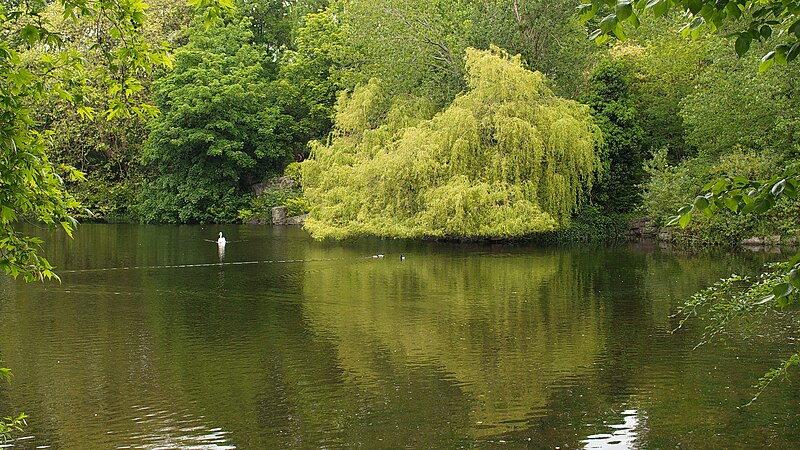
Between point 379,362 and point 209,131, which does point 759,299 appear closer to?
point 379,362

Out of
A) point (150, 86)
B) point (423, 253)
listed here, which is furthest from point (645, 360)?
point (150, 86)

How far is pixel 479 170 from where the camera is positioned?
25422 millimetres

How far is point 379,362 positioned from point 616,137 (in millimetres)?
19972

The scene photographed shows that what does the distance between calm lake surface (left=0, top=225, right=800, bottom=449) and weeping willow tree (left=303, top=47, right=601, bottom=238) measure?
13.8ft

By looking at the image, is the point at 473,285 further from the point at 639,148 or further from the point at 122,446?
the point at 639,148

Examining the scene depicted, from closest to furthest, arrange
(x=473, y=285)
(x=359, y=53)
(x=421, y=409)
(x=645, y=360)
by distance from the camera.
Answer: (x=421, y=409) < (x=645, y=360) < (x=473, y=285) < (x=359, y=53)

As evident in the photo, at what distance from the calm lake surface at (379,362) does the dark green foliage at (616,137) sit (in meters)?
9.45

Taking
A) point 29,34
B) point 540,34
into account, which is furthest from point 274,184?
point 29,34

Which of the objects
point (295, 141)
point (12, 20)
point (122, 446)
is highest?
point (295, 141)

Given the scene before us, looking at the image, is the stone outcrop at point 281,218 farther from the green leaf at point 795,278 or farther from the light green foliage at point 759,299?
the green leaf at point 795,278

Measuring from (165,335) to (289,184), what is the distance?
89.2 feet

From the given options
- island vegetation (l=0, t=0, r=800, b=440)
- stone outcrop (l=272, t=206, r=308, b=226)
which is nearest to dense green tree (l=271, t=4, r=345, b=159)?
island vegetation (l=0, t=0, r=800, b=440)

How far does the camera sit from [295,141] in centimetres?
4231

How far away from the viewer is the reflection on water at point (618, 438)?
8.08m
